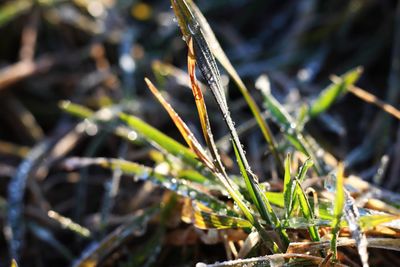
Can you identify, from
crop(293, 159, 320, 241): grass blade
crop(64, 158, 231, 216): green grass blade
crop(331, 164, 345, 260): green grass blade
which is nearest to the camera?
crop(331, 164, 345, 260): green grass blade

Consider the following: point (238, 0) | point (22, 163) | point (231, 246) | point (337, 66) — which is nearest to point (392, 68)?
point (337, 66)

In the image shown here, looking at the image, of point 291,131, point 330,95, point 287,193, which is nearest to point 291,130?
point 291,131

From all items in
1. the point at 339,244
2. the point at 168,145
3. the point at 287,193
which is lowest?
the point at 339,244

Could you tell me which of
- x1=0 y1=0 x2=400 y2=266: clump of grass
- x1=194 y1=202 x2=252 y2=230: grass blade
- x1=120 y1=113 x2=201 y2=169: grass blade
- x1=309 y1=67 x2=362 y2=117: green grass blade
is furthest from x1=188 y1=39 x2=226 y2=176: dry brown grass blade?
x1=309 y1=67 x2=362 y2=117: green grass blade

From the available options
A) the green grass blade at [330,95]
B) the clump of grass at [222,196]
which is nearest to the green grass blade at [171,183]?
the clump of grass at [222,196]

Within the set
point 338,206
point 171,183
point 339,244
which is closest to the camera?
point 338,206

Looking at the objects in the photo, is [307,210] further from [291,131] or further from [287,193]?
Answer: [291,131]

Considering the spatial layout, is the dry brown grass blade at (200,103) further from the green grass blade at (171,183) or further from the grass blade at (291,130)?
the grass blade at (291,130)

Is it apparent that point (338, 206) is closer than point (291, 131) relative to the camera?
Yes

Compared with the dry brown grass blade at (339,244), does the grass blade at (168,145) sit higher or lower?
higher

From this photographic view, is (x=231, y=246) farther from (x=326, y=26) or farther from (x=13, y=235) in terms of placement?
(x=326, y=26)

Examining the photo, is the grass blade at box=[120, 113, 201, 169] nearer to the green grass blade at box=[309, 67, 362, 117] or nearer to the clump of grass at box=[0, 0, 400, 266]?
the clump of grass at box=[0, 0, 400, 266]
